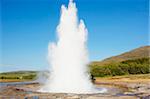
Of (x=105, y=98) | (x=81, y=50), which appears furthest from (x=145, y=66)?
(x=105, y=98)

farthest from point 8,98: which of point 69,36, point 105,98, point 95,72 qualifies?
point 95,72

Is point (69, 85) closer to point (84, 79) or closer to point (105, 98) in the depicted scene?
point (84, 79)

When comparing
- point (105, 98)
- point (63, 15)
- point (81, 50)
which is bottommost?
point (105, 98)

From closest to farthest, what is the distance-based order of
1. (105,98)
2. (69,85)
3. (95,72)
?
1. (105,98)
2. (69,85)
3. (95,72)

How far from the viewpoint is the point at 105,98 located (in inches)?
1076

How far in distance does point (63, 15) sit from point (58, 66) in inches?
263

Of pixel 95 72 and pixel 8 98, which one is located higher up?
pixel 95 72

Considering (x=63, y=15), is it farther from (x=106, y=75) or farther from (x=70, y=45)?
(x=106, y=75)

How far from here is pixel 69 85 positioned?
36719mm

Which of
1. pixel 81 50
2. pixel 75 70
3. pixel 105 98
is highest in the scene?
pixel 81 50

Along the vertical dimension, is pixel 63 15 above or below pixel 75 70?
above

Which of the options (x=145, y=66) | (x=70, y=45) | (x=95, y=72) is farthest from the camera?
(x=145, y=66)

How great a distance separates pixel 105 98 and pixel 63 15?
1624cm

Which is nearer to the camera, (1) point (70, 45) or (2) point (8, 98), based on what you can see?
(2) point (8, 98)
